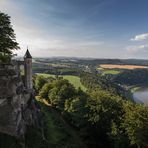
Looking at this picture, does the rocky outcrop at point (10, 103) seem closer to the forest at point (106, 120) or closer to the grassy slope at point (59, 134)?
the grassy slope at point (59, 134)

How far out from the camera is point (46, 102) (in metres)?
78.3

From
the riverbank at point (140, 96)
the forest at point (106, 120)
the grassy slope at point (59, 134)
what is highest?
the forest at point (106, 120)

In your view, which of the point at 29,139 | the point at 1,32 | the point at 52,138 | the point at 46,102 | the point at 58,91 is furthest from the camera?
the point at 46,102

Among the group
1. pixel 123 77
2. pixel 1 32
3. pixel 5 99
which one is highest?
pixel 1 32

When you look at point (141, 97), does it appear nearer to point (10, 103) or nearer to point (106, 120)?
point (106, 120)

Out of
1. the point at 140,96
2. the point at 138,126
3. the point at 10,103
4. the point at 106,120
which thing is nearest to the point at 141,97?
the point at 140,96

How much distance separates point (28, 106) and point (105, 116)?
1629cm

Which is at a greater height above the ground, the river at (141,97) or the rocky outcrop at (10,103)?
the rocky outcrop at (10,103)

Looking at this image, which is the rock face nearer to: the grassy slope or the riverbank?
the grassy slope

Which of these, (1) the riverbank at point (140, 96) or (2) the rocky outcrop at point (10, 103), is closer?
(2) the rocky outcrop at point (10, 103)

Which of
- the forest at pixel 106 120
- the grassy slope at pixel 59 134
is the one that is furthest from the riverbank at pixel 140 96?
the grassy slope at pixel 59 134

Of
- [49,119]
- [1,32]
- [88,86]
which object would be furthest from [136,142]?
[88,86]

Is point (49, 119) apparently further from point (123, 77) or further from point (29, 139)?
point (123, 77)

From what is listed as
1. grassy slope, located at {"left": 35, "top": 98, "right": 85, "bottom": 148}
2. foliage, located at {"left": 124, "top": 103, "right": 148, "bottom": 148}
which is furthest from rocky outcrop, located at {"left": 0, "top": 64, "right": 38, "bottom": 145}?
foliage, located at {"left": 124, "top": 103, "right": 148, "bottom": 148}
